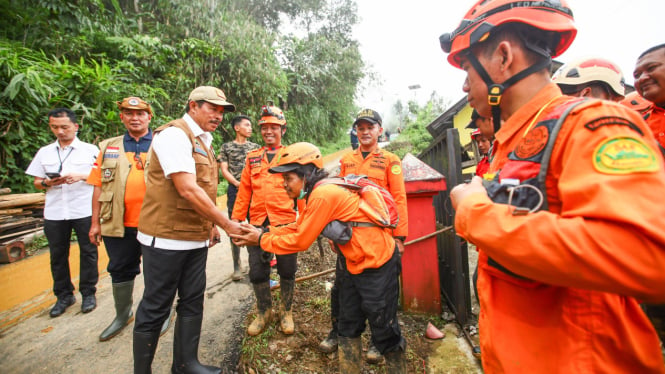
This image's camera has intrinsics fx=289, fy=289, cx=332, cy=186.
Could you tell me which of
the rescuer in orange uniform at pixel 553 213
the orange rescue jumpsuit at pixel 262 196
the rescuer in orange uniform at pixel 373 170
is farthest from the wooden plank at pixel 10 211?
the rescuer in orange uniform at pixel 553 213

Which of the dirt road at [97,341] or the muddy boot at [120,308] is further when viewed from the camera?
the muddy boot at [120,308]

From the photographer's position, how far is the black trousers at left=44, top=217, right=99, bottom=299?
340 centimetres

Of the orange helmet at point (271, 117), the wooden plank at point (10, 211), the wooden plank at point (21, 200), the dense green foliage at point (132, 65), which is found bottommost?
the wooden plank at point (10, 211)

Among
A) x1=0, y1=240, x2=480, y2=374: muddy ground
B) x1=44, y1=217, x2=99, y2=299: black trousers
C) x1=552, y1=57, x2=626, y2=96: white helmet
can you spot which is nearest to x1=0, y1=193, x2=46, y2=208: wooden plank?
x1=44, y1=217, x2=99, y2=299: black trousers

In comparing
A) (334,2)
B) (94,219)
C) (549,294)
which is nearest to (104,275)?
(94,219)

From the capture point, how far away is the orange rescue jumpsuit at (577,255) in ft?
2.15

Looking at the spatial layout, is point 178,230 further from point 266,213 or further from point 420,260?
point 420,260

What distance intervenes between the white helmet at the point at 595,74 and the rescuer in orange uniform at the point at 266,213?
260 cm

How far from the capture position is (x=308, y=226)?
6.73ft

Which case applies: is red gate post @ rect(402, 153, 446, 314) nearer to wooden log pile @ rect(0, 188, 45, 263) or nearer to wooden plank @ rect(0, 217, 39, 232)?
wooden log pile @ rect(0, 188, 45, 263)

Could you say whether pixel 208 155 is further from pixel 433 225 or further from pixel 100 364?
pixel 433 225

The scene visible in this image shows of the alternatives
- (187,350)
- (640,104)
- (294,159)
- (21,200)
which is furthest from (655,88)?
(21,200)

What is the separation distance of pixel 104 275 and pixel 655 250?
19.0 feet

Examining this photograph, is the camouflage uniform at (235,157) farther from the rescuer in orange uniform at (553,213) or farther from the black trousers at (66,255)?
the rescuer in orange uniform at (553,213)
